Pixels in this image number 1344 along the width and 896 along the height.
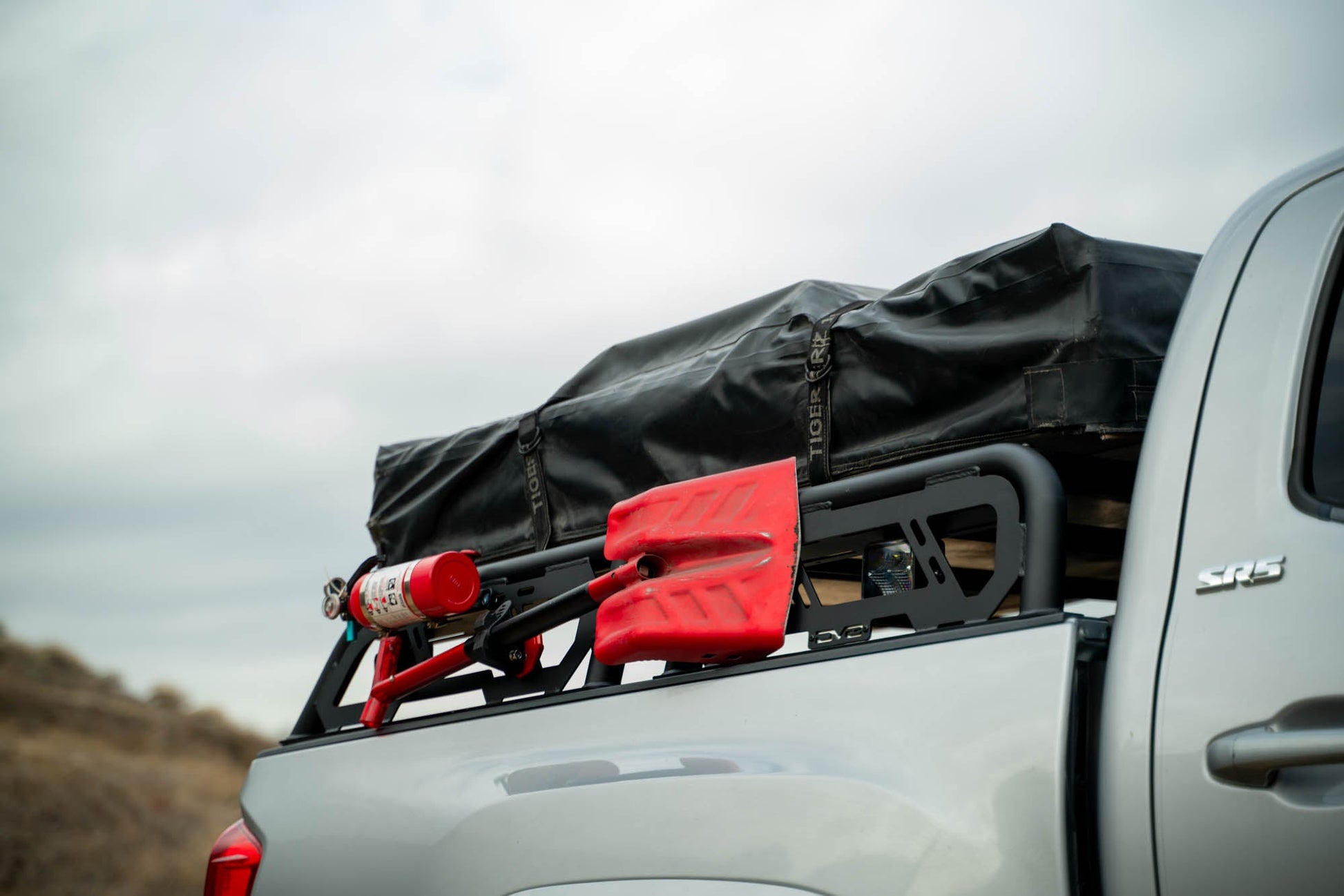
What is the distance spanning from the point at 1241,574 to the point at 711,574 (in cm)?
84

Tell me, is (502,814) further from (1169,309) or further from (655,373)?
(1169,309)

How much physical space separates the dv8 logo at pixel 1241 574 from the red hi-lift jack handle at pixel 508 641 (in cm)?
95

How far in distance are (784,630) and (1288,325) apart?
0.84m

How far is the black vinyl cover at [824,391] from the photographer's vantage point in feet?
6.40

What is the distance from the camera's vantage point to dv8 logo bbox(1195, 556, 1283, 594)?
1.40 m

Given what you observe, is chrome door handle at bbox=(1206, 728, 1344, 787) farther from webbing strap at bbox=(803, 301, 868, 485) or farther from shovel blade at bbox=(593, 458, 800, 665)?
webbing strap at bbox=(803, 301, 868, 485)

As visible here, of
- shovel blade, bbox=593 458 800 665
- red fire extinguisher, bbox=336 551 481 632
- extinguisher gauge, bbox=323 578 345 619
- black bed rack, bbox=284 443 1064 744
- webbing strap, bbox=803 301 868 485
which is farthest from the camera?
extinguisher gauge, bbox=323 578 345 619

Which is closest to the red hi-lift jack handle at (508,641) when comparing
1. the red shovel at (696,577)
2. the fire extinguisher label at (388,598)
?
the red shovel at (696,577)

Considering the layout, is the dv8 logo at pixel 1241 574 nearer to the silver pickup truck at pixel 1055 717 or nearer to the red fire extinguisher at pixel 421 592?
the silver pickup truck at pixel 1055 717

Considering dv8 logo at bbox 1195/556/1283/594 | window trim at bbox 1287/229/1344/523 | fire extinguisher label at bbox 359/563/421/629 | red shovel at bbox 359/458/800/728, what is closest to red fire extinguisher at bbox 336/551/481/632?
fire extinguisher label at bbox 359/563/421/629

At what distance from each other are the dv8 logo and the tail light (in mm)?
1818

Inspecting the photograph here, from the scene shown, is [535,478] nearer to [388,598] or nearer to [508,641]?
[388,598]

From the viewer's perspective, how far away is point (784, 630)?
73.1 inches

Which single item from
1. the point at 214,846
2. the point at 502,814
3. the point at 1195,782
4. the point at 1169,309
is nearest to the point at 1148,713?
the point at 1195,782
